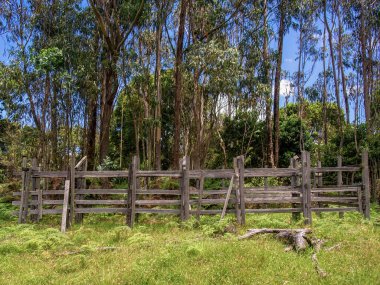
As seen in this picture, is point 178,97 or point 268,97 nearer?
point 178,97

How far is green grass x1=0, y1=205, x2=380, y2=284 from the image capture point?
6324 millimetres

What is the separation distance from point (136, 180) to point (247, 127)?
17573mm

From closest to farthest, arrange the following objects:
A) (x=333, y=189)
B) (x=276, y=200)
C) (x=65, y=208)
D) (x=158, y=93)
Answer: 1. (x=65, y=208)
2. (x=276, y=200)
3. (x=333, y=189)
4. (x=158, y=93)

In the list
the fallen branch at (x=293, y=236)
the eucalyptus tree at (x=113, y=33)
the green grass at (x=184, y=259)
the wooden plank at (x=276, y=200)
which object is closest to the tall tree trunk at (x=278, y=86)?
the eucalyptus tree at (x=113, y=33)

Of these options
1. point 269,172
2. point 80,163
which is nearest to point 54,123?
point 80,163

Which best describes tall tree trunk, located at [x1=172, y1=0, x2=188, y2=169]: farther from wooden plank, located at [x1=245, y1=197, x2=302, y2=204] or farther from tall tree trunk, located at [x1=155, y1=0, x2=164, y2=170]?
wooden plank, located at [x1=245, y1=197, x2=302, y2=204]

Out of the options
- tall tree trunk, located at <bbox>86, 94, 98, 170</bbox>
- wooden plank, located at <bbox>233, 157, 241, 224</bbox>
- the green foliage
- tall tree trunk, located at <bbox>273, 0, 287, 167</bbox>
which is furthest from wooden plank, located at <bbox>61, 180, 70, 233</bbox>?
tall tree trunk, located at <bbox>273, 0, 287, 167</bbox>

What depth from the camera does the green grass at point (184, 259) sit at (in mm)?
6324

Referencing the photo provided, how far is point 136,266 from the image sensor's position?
6.70 m

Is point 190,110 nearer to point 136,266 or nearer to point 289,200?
point 289,200

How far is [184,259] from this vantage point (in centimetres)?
709

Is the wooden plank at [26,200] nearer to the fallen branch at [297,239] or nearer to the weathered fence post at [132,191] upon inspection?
the weathered fence post at [132,191]

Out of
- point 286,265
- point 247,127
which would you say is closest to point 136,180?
point 286,265

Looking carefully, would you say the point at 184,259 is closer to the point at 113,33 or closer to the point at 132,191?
the point at 132,191
